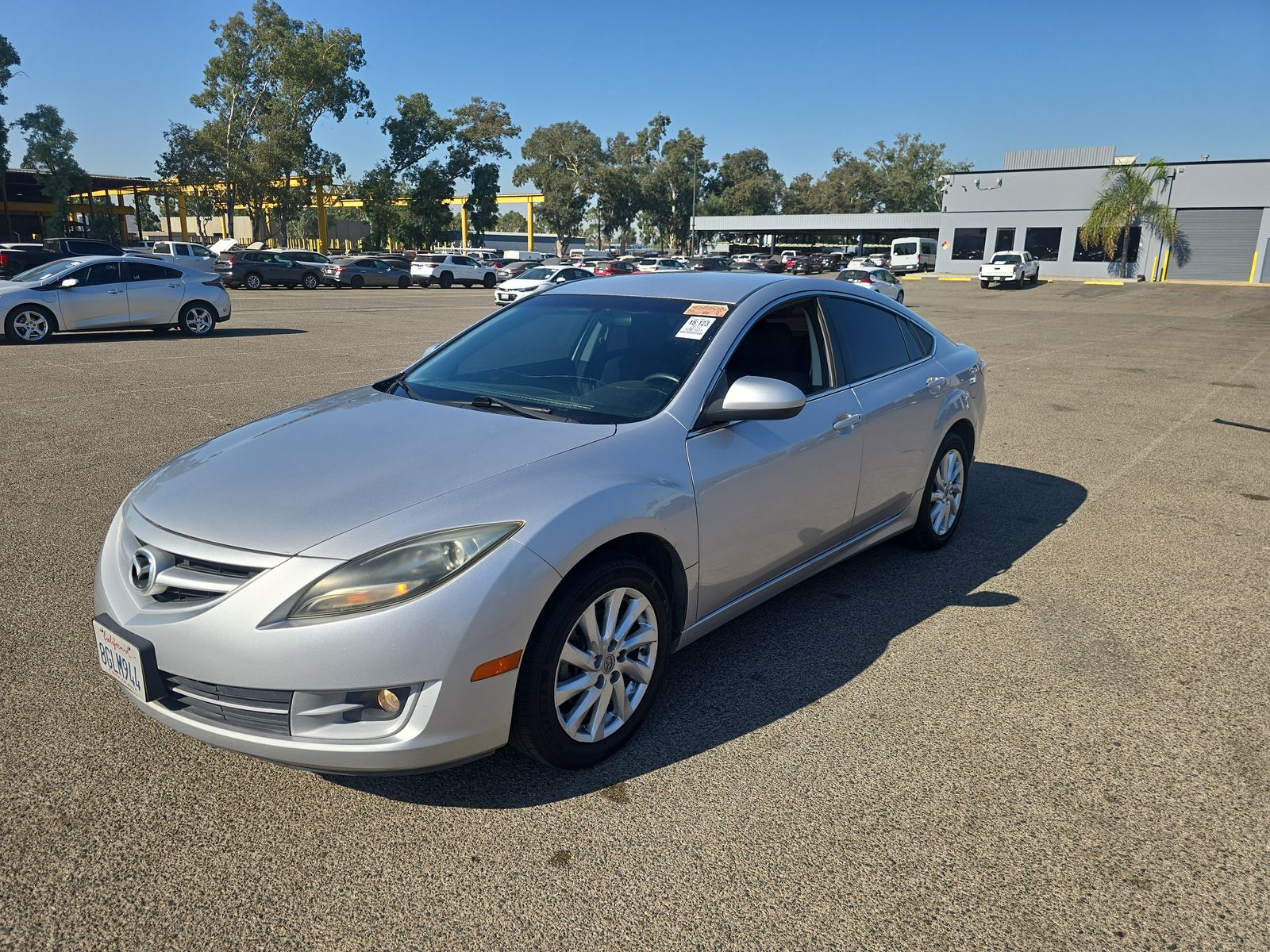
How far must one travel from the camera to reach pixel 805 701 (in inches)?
138

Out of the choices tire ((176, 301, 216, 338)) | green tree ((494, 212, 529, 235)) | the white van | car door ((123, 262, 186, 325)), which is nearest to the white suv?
the white van

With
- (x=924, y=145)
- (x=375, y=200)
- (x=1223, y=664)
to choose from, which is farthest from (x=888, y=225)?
(x=1223, y=664)

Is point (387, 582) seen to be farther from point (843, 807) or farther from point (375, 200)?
point (375, 200)

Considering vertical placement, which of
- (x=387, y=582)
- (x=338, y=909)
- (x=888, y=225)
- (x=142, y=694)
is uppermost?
(x=888, y=225)

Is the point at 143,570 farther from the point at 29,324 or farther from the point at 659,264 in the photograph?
the point at 659,264

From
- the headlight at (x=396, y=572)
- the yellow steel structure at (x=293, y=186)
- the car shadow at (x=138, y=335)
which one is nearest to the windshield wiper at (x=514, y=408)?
the headlight at (x=396, y=572)

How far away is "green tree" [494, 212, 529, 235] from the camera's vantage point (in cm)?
16593

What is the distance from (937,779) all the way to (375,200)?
63467 mm

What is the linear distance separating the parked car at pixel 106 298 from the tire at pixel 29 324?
0.04 feet

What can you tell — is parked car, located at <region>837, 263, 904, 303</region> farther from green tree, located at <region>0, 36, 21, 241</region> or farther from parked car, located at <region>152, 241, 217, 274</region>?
green tree, located at <region>0, 36, 21, 241</region>

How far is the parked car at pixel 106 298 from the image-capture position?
47.9ft

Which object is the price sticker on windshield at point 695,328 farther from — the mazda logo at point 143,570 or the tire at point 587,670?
the mazda logo at point 143,570

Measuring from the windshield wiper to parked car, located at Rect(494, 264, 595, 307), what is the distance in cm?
2310

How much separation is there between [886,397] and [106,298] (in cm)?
1538
